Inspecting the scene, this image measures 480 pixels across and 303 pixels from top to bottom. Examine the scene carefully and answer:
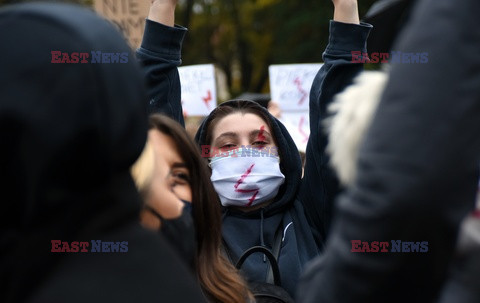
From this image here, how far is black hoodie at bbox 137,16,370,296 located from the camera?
2.80 meters

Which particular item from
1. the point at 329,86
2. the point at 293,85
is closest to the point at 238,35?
the point at 293,85

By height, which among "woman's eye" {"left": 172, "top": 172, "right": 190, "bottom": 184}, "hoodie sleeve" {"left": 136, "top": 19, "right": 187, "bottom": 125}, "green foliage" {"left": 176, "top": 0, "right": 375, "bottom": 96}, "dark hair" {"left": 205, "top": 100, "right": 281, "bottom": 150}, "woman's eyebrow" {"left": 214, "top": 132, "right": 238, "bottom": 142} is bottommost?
"green foliage" {"left": 176, "top": 0, "right": 375, "bottom": 96}

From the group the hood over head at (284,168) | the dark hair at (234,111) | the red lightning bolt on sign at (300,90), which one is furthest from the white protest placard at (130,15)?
the hood over head at (284,168)

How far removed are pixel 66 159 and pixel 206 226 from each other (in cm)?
135

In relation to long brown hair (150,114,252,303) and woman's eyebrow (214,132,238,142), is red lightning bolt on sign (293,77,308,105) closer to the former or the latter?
woman's eyebrow (214,132,238,142)

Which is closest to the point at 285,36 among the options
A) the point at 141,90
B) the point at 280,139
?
the point at 280,139

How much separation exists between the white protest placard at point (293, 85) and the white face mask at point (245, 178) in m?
3.38

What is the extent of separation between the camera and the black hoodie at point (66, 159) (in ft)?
3.59

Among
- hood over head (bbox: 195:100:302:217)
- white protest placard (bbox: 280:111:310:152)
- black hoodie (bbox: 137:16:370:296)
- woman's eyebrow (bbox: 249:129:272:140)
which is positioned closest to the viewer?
black hoodie (bbox: 137:16:370:296)

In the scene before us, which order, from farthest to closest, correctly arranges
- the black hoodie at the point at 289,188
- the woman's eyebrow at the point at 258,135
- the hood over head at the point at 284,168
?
1. the woman's eyebrow at the point at 258,135
2. the hood over head at the point at 284,168
3. the black hoodie at the point at 289,188

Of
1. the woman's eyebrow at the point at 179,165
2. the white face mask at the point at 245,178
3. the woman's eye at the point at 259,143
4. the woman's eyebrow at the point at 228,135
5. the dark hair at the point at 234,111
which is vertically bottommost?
the white face mask at the point at 245,178

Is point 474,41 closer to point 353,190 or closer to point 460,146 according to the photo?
point 460,146

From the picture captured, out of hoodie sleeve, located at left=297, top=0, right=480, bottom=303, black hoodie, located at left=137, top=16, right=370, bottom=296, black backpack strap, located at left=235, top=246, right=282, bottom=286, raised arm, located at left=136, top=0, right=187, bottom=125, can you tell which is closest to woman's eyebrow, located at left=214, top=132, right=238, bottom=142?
black hoodie, located at left=137, top=16, right=370, bottom=296

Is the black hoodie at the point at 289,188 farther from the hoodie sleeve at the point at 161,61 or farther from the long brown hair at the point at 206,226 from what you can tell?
the long brown hair at the point at 206,226
